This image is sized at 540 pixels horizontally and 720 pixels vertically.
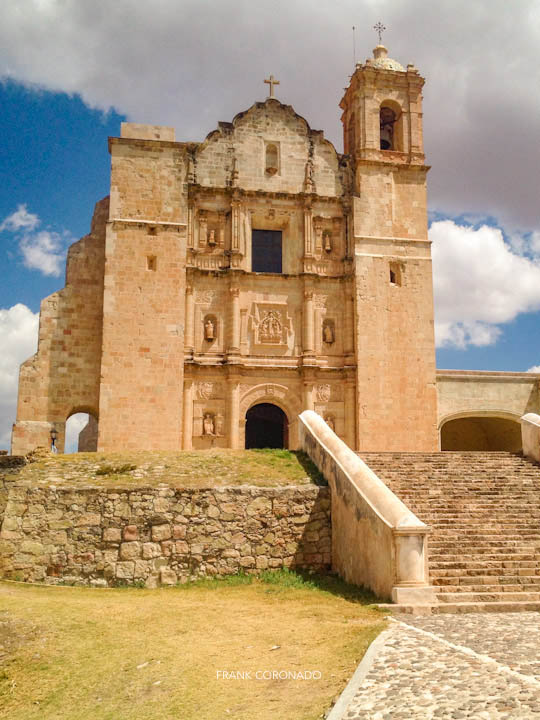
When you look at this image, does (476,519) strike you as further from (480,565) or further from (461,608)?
(461,608)

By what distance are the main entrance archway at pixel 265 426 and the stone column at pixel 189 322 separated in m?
3.23

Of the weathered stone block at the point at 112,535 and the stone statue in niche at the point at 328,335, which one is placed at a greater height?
the stone statue in niche at the point at 328,335

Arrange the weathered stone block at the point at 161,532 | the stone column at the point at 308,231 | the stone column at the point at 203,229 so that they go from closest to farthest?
the weathered stone block at the point at 161,532, the stone column at the point at 203,229, the stone column at the point at 308,231

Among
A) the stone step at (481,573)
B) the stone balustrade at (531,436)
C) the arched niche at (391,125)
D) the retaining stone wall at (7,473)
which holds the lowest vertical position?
the stone step at (481,573)

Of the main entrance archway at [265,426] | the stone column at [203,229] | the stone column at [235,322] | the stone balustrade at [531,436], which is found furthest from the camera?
the main entrance archway at [265,426]

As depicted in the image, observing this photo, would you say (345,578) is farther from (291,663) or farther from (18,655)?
(18,655)

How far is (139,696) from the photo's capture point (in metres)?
6.39

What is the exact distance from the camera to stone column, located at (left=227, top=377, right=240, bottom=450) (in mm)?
21547

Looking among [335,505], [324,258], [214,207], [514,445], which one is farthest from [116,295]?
[514,445]

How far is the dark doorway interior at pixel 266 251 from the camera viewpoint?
78.0 feet

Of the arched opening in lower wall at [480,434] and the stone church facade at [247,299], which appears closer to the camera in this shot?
the stone church facade at [247,299]

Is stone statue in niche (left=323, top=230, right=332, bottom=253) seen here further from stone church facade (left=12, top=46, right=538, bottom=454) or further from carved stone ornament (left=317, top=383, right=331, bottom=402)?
carved stone ornament (left=317, top=383, right=331, bottom=402)

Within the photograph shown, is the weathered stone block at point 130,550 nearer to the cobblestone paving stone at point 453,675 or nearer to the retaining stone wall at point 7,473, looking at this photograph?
the retaining stone wall at point 7,473

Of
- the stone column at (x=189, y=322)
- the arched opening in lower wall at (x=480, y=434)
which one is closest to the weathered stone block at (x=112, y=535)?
the stone column at (x=189, y=322)
